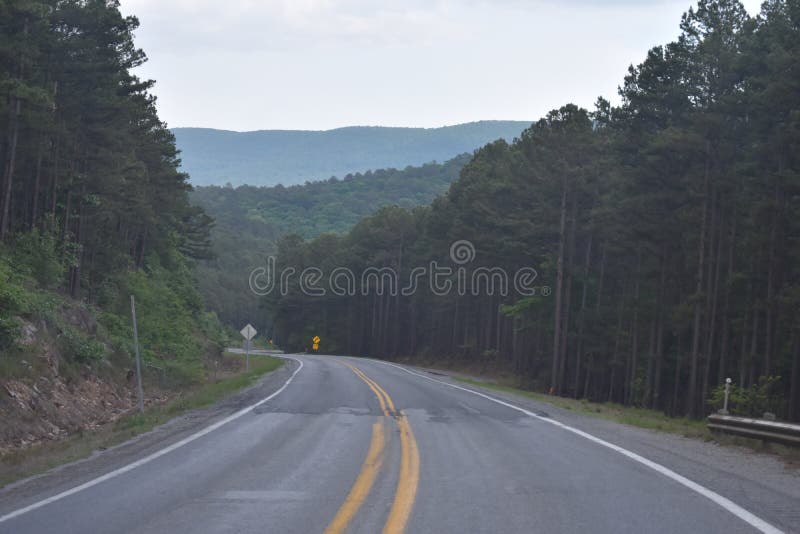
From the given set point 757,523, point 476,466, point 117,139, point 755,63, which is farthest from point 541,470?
point 117,139

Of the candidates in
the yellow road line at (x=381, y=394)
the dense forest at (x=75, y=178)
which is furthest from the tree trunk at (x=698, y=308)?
the dense forest at (x=75, y=178)

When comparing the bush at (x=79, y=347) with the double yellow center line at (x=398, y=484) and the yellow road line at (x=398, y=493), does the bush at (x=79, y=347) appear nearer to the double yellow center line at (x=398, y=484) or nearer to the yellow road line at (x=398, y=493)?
the double yellow center line at (x=398, y=484)

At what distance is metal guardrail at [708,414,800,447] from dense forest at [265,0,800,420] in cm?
1271

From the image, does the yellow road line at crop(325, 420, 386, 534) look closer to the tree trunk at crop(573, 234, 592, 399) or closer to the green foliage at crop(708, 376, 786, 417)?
the green foliage at crop(708, 376, 786, 417)

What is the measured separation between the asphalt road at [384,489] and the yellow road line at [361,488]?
0.02 meters

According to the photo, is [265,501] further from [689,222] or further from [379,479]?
[689,222]

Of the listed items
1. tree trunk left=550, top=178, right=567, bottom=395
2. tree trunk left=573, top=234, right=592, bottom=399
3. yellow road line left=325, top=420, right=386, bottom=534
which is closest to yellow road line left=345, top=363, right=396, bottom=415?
yellow road line left=325, top=420, right=386, bottom=534

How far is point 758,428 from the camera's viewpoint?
13.8 metres

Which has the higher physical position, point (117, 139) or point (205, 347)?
point (117, 139)

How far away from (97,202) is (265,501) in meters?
31.4

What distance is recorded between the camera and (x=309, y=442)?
13.8 meters

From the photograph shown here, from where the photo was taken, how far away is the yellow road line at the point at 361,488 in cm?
753

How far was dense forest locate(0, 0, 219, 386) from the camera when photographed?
89.9ft

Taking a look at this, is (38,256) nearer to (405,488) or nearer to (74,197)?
(74,197)
